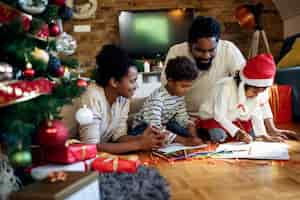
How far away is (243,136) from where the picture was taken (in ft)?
5.55

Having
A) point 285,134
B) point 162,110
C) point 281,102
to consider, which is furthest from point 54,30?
point 281,102

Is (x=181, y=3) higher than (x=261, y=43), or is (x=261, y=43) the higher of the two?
(x=181, y=3)

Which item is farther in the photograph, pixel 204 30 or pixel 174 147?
pixel 204 30

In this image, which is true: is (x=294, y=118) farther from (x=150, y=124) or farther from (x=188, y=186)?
(x=188, y=186)

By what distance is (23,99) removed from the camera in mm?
913

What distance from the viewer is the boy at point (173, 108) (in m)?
1.70

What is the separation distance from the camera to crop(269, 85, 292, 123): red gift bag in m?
2.44

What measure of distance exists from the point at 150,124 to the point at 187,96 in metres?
0.37

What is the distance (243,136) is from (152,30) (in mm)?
2462

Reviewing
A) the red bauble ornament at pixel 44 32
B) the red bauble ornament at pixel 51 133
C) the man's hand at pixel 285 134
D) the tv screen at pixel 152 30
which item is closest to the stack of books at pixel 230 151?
the man's hand at pixel 285 134

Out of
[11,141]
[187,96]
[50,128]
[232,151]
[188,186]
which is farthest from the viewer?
[187,96]

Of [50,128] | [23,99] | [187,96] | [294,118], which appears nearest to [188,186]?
[50,128]

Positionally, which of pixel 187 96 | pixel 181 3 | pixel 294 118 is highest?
pixel 181 3

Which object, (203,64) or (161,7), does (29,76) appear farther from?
(161,7)
